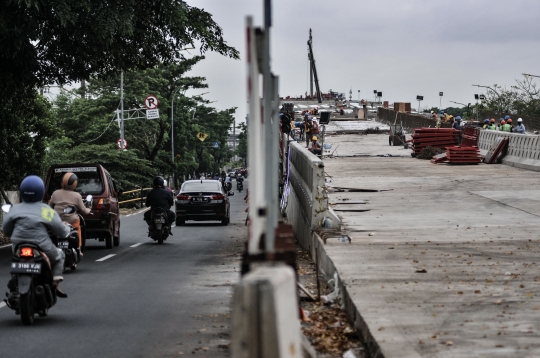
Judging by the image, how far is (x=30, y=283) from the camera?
9.91 m

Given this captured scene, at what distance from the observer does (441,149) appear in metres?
47.3

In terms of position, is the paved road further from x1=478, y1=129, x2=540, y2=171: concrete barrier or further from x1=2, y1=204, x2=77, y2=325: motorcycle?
x1=478, y1=129, x2=540, y2=171: concrete barrier

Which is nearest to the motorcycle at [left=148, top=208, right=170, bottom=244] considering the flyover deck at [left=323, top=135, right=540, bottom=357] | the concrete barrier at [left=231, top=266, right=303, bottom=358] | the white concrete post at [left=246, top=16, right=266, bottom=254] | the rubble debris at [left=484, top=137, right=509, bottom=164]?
the flyover deck at [left=323, top=135, right=540, bottom=357]

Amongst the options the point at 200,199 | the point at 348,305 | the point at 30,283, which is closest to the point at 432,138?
the point at 200,199

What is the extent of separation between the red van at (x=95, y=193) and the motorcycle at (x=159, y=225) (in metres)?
1.01

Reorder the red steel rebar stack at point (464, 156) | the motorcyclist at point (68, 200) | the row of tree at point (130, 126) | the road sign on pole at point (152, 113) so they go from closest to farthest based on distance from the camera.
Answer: the motorcyclist at point (68, 200) < the red steel rebar stack at point (464, 156) < the row of tree at point (130, 126) < the road sign on pole at point (152, 113)

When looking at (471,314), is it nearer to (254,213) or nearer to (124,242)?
(254,213)

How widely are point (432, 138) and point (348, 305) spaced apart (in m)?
38.7

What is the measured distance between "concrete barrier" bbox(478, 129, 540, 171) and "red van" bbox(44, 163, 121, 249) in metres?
18.9

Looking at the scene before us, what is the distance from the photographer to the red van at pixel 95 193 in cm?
2128

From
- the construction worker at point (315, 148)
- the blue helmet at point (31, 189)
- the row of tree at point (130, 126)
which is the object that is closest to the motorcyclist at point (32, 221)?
the blue helmet at point (31, 189)

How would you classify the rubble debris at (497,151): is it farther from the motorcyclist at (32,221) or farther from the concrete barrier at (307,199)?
the motorcyclist at (32,221)

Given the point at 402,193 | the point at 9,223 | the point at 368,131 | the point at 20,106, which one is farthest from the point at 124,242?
the point at 368,131

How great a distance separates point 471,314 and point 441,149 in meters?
38.8
